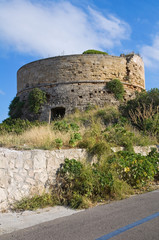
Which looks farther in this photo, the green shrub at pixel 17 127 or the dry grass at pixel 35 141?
the green shrub at pixel 17 127

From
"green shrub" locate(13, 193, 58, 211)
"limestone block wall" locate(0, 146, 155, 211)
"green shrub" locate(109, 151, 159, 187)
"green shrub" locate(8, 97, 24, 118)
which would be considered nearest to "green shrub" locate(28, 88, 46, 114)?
"green shrub" locate(8, 97, 24, 118)

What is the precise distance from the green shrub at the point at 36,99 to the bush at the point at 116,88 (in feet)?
17.4

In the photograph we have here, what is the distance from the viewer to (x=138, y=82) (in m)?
20.6

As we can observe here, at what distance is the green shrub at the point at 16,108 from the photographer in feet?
65.5

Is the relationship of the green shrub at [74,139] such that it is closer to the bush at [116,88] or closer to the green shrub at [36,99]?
the bush at [116,88]

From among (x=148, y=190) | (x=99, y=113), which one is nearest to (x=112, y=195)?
(x=148, y=190)

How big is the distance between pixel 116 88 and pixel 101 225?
15.4 m

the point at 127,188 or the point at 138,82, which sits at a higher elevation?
the point at 138,82

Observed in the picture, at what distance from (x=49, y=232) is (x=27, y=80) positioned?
1823cm

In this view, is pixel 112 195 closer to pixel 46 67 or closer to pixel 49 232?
pixel 49 232

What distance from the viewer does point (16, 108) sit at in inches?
798

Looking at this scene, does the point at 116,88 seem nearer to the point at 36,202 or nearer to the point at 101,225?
the point at 36,202

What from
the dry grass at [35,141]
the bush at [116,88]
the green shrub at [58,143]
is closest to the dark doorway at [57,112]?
the bush at [116,88]

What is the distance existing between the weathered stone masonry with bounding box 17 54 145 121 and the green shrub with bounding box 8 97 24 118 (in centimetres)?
178
